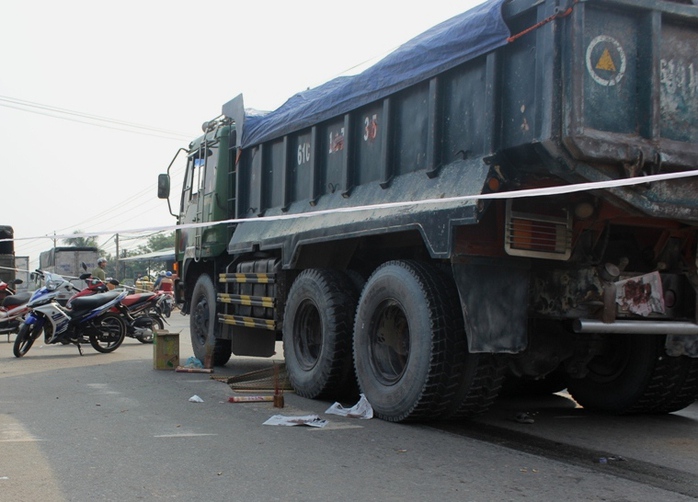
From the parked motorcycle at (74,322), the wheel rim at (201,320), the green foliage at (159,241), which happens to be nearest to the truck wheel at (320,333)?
the wheel rim at (201,320)

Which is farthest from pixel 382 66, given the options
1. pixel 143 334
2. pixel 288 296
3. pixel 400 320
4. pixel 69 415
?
pixel 143 334

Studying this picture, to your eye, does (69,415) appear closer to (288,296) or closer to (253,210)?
(288,296)

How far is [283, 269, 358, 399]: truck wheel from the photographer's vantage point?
285 inches

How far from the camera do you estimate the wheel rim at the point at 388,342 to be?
647 cm

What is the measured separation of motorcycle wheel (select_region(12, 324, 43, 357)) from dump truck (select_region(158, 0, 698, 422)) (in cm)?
576

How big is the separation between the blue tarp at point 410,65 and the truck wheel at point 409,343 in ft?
4.87

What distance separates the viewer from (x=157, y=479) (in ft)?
14.1

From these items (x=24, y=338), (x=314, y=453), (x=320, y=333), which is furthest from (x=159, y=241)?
(x=314, y=453)

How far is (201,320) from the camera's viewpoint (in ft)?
36.3

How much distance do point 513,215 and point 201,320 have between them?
649cm

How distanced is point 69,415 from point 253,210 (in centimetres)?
397

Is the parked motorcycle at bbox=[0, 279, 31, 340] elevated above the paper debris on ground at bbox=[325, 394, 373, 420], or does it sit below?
above

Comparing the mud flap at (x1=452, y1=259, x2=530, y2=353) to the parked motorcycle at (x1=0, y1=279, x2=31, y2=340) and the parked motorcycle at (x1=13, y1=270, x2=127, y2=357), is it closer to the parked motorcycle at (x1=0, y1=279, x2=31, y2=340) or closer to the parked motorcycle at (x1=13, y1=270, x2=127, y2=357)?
the parked motorcycle at (x1=13, y1=270, x2=127, y2=357)

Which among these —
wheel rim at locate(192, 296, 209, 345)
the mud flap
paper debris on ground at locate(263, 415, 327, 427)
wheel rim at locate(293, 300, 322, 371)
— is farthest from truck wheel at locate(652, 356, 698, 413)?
wheel rim at locate(192, 296, 209, 345)
